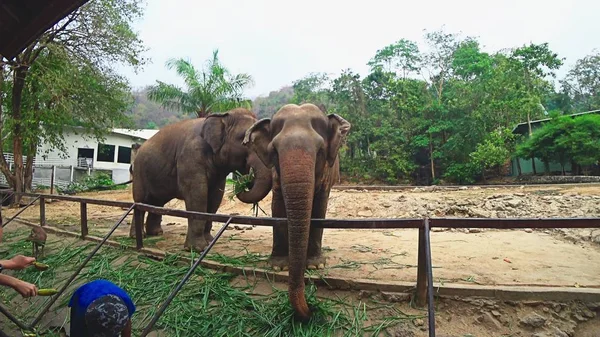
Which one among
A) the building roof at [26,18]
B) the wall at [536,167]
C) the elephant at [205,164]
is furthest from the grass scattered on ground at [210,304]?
the wall at [536,167]

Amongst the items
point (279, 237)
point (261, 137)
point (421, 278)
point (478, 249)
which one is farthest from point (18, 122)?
Answer: point (421, 278)

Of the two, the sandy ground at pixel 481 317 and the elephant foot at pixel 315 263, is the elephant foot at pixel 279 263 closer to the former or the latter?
the elephant foot at pixel 315 263

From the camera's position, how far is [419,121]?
98.9 feet

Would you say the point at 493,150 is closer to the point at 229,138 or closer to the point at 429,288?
the point at 229,138

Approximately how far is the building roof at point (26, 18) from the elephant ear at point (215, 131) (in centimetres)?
263

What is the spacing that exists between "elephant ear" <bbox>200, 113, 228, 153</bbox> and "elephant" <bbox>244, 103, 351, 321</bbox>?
1.95m

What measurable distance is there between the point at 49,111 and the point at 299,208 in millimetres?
15193

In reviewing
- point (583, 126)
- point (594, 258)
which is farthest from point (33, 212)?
point (583, 126)

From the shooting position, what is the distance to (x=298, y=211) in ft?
11.2

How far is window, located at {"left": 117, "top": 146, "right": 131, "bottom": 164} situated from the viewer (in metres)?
33.0

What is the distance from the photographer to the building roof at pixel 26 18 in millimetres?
3752

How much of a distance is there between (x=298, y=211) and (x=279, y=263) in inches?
53.3

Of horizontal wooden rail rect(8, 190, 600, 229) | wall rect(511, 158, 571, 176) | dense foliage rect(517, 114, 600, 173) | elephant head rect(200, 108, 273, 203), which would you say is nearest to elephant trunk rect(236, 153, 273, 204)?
elephant head rect(200, 108, 273, 203)

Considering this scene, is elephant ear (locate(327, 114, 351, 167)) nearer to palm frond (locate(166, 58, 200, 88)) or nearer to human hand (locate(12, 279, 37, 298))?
human hand (locate(12, 279, 37, 298))
